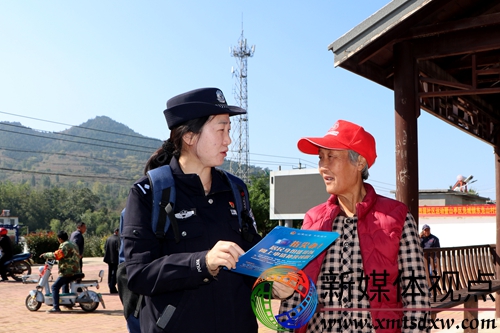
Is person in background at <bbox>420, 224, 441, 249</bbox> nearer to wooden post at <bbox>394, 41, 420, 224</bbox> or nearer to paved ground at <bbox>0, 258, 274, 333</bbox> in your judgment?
paved ground at <bbox>0, 258, 274, 333</bbox>

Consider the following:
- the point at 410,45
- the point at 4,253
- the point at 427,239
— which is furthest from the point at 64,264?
the point at 4,253

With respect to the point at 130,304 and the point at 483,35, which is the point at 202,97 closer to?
the point at 130,304

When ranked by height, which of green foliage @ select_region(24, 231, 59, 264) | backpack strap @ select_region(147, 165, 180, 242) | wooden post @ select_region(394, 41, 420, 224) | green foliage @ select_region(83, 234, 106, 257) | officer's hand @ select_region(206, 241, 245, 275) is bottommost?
green foliage @ select_region(83, 234, 106, 257)

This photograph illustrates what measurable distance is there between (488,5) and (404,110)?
181 cm

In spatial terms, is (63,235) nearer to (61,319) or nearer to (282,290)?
(61,319)

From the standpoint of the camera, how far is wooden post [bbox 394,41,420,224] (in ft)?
21.4

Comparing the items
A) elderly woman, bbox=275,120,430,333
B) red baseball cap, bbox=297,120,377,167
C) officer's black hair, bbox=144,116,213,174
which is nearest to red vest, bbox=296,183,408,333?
elderly woman, bbox=275,120,430,333

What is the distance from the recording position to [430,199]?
4166 cm

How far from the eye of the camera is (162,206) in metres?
2.32

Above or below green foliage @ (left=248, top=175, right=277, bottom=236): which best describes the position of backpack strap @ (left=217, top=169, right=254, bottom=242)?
below

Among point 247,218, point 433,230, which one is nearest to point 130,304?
point 247,218

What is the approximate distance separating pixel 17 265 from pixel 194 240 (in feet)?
65.3

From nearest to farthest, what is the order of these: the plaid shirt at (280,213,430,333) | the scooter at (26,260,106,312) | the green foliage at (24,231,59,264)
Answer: the plaid shirt at (280,213,430,333), the scooter at (26,260,106,312), the green foliage at (24,231,59,264)

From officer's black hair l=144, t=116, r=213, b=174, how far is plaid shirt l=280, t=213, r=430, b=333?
3.11 feet
